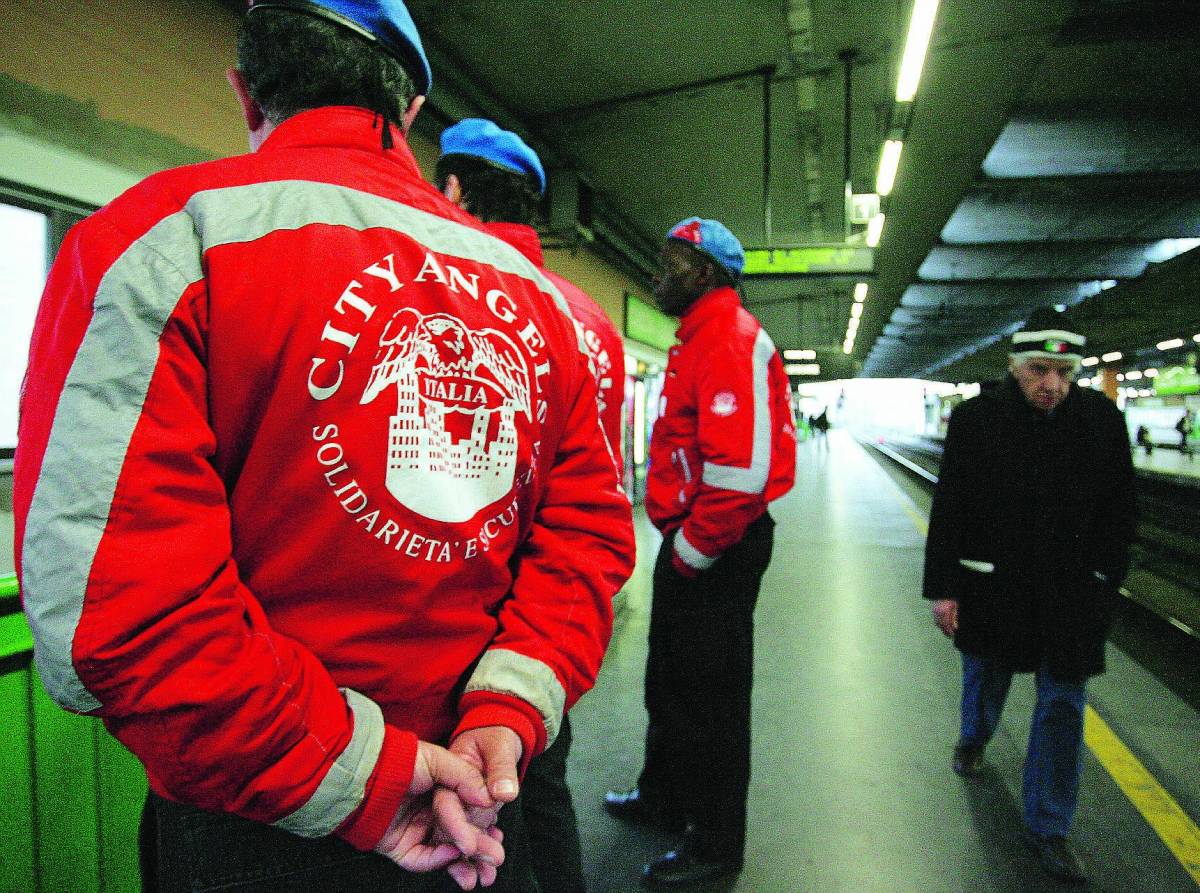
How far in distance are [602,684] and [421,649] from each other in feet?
9.95

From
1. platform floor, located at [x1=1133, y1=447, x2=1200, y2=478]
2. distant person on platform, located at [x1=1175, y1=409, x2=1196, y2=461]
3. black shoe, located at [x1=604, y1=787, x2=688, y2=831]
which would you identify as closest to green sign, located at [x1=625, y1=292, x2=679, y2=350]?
black shoe, located at [x1=604, y1=787, x2=688, y2=831]

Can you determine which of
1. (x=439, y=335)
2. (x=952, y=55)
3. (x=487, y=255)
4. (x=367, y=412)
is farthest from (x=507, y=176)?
(x=952, y=55)

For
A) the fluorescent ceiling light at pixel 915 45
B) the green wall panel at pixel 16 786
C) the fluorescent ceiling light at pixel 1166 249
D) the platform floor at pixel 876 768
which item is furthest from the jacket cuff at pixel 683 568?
the fluorescent ceiling light at pixel 1166 249

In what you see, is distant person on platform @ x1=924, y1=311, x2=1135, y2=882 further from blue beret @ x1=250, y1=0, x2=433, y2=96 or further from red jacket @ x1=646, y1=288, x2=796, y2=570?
blue beret @ x1=250, y1=0, x2=433, y2=96

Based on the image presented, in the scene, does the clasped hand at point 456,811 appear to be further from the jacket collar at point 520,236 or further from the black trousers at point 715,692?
the black trousers at point 715,692

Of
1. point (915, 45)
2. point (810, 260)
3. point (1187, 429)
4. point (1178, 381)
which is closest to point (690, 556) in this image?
point (915, 45)

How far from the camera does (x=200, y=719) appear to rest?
2.11 feet

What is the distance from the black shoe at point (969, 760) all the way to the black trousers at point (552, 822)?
203 centimetres

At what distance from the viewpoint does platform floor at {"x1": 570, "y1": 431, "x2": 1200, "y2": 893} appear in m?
2.25

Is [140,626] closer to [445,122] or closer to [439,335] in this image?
[439,335]

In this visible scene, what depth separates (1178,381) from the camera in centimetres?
3003

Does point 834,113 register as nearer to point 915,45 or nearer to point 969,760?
point 915,45

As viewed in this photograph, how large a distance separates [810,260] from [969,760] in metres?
5.22

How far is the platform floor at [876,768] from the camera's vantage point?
2252 mm
